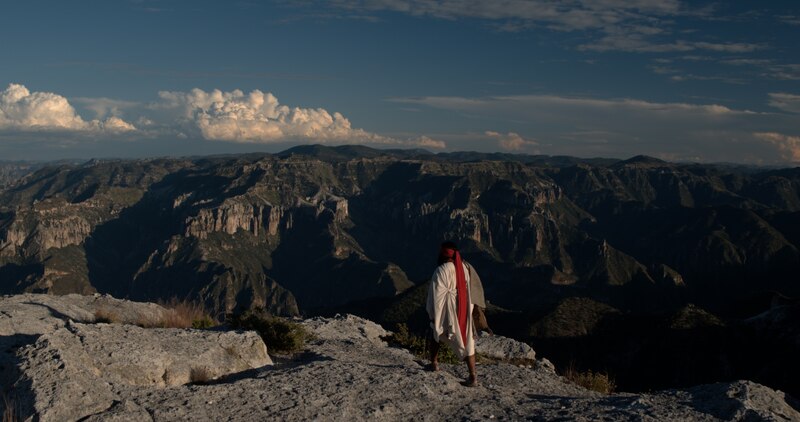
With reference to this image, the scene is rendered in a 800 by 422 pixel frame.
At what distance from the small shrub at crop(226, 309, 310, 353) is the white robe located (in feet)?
18.3

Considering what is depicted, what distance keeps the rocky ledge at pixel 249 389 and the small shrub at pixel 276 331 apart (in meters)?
0.82

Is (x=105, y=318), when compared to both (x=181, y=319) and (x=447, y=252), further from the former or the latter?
(x=447, y=252)

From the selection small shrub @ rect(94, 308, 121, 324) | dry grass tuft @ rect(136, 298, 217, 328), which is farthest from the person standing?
small shrub @ rect(94, 308, 121, 324)

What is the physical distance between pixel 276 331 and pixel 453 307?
6.76 metres

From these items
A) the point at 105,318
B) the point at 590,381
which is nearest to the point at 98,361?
the point at 105,318

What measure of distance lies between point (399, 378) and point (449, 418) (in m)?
2.29

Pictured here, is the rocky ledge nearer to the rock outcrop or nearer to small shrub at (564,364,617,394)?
the rock outcrop

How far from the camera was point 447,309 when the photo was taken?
14.2 metres

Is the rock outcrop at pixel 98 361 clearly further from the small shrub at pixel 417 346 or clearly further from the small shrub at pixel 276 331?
the small shrub at pixel 417 346

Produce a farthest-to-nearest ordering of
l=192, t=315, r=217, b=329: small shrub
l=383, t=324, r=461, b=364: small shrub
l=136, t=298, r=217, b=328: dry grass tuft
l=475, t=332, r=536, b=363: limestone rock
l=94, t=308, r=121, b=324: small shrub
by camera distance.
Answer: l=475, t=332, r=536, b=363: limestone rock < l=192, t=315, r=217, b=329: small shrub < l=136, t=298, r=217, b=328: dry grass tuft < l=94, t=308, r=121, b=324: small shrub < l=383, t=324, r=461, b=364: small shrub

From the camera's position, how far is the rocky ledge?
35.5 ft

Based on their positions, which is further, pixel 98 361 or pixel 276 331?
pixel 276 331

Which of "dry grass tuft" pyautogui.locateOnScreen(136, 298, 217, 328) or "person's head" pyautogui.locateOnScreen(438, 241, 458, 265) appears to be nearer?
"person's head" pyautogui.locateOnScreen(438, 241, 458, 265)

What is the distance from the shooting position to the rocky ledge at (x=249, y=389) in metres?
10.8
